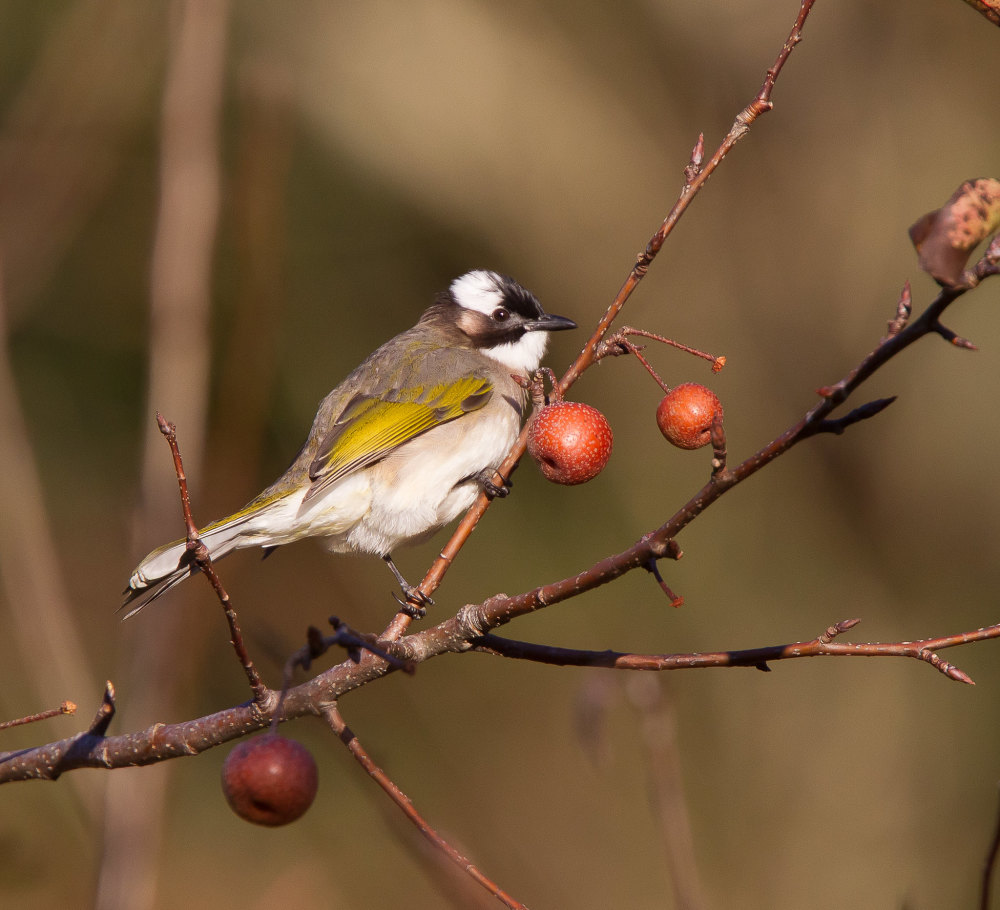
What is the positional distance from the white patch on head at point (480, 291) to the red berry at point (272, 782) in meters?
3.69

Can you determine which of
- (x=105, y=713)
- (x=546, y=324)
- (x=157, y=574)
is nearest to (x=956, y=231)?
(x=105, y=713)

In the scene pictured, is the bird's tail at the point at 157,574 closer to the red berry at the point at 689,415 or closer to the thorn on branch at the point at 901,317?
the red berry at the point at 689,415

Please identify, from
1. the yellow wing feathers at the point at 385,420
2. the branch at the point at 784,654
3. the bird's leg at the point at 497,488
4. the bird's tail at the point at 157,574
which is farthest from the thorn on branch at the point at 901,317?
the yellow wing feathers at the point at 385,420

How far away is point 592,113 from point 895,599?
4.34 m

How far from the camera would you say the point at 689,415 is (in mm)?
2541

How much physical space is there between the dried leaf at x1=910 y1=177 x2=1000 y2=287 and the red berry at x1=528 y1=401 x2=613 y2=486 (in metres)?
1.17

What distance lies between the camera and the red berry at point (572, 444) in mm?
2709

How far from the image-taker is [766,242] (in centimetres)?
809

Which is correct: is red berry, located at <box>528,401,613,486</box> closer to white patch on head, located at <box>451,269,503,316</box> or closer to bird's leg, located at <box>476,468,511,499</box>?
bird's leg, located at <box>476,468,511,499</box>

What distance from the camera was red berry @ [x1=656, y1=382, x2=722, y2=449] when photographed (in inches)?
99.8

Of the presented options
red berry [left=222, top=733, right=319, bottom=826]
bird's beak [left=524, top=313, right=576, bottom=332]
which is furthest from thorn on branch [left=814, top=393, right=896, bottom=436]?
bird's beak [left=524, top=313, right=576, bottom=332]

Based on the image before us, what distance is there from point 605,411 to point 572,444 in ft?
18.1

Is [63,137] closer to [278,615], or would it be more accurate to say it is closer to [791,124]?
[278,615]

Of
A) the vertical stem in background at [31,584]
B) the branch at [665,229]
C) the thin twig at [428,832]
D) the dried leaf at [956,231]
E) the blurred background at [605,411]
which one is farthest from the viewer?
the blurred background at [605,411]
